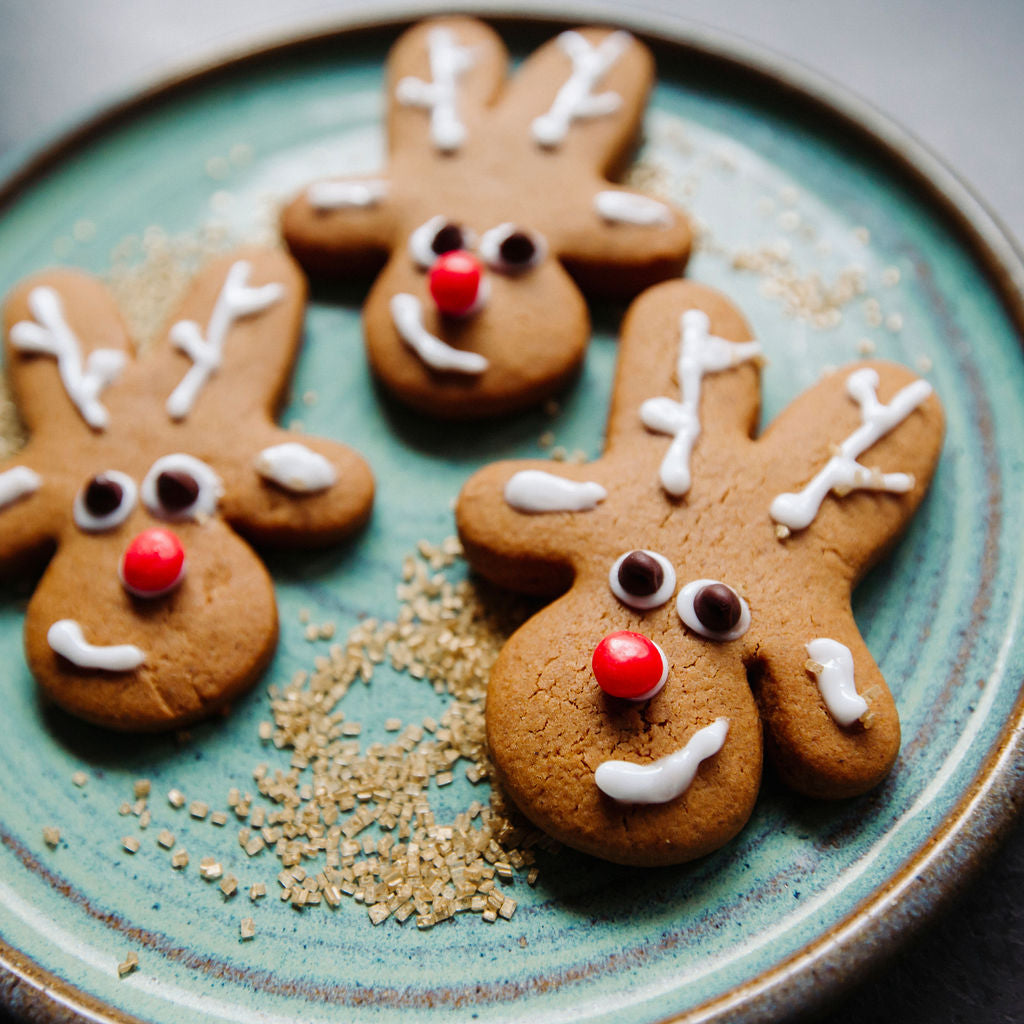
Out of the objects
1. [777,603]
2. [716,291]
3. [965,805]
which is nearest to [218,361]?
[716,291]

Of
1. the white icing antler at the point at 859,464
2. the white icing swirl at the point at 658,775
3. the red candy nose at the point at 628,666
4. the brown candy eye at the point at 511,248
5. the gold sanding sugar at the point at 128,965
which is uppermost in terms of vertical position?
the white icing antler at the point at 859,464

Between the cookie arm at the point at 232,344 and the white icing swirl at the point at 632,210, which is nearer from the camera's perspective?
the cookie arm at the point at 232,344

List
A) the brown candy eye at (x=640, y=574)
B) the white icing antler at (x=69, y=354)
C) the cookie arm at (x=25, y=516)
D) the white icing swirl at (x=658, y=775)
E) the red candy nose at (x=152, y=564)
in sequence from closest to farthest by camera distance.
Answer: the white icing swirl at (x=658, y=775) → the brown candy eye at (x=640, y=574) → the red candy nose at (x=152, y=564) → the cookie arm at (x=25, y=516) → the white icing antler at (x=69, y=354)

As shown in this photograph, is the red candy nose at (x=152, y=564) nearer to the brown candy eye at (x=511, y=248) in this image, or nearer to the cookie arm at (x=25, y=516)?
the cookie arm at (x=25, y=516)

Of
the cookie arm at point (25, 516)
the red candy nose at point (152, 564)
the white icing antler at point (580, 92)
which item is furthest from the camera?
the white icing antler at point (580, 92)

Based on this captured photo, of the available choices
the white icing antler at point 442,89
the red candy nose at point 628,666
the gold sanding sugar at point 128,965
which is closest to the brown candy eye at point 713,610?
the red candy nose at point 628,666

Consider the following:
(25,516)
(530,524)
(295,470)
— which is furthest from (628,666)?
(25,516)

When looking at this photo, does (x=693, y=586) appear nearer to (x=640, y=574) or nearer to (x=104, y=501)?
(x=640, y=574)
